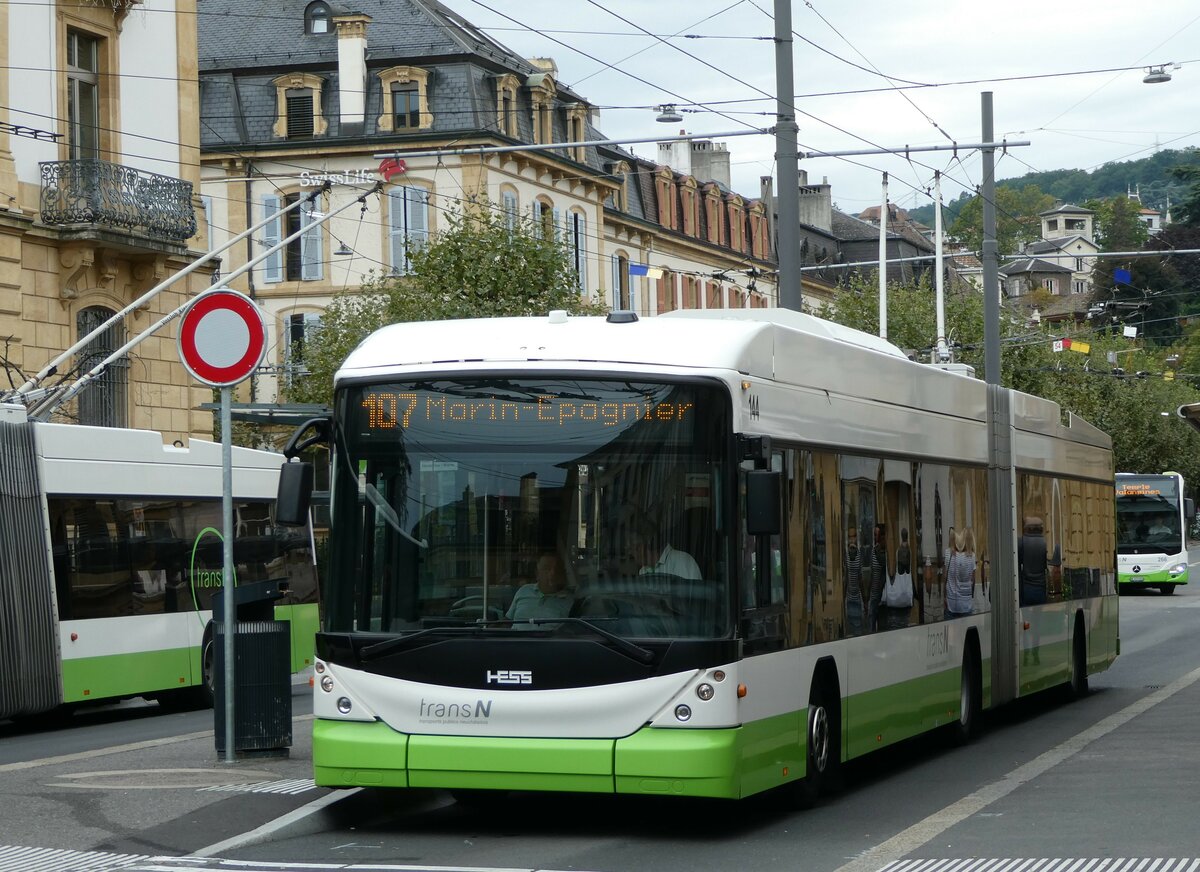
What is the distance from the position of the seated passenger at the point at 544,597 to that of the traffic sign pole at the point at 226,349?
3254mm

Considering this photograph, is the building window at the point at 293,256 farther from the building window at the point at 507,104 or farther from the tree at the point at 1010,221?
the tree at the point at 1010,221

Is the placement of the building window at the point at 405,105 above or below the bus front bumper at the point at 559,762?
above

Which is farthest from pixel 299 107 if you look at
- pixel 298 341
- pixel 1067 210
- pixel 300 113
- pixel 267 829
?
pixel 1067 210

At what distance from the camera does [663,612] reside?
9523 millimetres

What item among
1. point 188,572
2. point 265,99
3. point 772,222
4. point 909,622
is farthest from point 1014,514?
point 772,222

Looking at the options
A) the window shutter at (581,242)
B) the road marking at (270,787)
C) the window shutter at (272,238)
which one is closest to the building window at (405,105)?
the window shutter at (272,238)

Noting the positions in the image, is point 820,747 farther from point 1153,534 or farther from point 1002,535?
point 1153,534

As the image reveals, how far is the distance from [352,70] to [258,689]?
41.9 metres

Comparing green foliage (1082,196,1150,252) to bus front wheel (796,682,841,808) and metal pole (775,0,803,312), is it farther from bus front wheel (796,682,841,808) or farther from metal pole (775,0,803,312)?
bus front wheel (796,682,841,808)

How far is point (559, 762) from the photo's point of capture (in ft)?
30.8

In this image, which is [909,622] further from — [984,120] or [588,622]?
[984,120]

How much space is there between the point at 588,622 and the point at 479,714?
2.24ft

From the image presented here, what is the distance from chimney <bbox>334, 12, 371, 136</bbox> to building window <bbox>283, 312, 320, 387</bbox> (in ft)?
16.3

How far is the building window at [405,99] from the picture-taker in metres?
52.0
